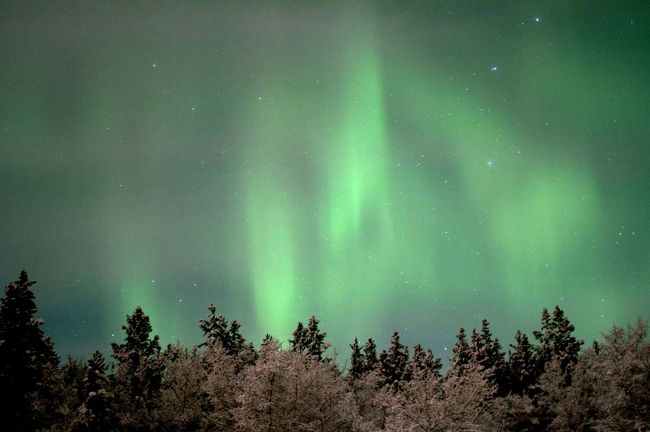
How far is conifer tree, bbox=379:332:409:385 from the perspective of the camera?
7338cm

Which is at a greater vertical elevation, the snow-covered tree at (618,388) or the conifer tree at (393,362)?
the conifer tree at (393,362)

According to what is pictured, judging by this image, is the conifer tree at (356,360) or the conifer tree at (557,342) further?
the conifer tree at (356,360)

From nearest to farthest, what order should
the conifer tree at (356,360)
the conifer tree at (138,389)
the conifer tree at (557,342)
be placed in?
→ the conifer tree at (138,389)
the conifer tree at (557,342)
the conifer tree at (356,360)

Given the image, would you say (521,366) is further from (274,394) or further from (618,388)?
(274,394)

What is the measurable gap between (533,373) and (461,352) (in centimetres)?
1122

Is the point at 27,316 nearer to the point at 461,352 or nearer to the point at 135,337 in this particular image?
the point at 135,337

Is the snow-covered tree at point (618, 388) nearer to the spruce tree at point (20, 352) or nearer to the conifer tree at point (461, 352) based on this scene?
the conifer tree at point (461, 352)

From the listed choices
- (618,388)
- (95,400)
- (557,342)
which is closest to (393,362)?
(557,342)

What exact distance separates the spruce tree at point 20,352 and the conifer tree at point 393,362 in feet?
177

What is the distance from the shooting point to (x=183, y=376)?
3912 centimetres

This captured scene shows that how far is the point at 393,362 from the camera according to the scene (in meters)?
74.9

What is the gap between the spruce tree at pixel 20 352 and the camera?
26.5m

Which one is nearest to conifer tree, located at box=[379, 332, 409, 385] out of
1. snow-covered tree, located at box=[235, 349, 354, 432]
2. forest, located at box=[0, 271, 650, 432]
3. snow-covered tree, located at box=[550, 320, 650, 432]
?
forest, located at box=[0, 271, 650, 432]

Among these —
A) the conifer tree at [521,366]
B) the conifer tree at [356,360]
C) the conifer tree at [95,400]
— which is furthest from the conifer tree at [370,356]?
the conifer tree at [95,400]
